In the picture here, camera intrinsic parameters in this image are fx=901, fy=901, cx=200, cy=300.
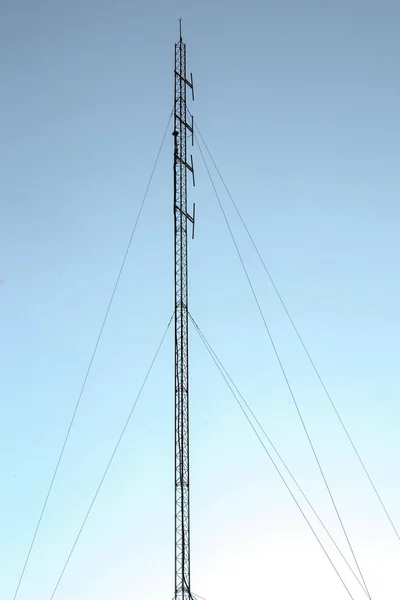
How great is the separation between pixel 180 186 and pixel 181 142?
12.3 ft

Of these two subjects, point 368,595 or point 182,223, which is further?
point 182,223

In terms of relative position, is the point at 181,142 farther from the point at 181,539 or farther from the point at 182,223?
the point at 181,539

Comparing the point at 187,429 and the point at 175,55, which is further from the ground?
the point at 175,55

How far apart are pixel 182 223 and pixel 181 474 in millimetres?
19413

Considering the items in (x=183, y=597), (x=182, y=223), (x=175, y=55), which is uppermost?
(x=175, y=55)

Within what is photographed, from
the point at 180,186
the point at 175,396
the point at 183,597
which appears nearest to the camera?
the point at 183,597

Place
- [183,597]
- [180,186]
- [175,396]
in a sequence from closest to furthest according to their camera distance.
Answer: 1. [183,597]
2. [175,396]
3. [180,186]

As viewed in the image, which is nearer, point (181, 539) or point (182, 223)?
point (181, 539)

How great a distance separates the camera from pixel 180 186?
7112 centimetres

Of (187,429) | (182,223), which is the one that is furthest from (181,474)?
(182,223)

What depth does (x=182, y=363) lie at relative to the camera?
6719 cm

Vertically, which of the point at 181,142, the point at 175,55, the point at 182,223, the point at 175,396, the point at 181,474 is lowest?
the point at 181,474

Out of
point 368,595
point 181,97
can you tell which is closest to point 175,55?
point 181,97

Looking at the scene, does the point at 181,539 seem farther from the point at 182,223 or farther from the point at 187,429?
the point at 182,223
